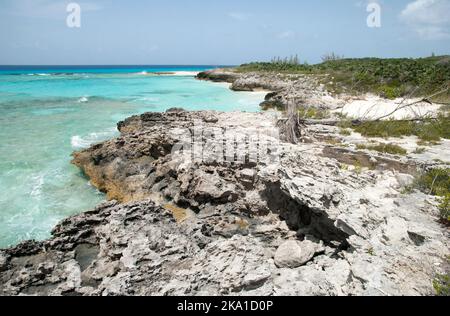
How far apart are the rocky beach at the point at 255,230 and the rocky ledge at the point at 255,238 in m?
0.03

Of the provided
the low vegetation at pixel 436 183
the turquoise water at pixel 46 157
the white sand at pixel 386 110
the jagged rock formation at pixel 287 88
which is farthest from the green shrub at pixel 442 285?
the white sand at pixel 386 110

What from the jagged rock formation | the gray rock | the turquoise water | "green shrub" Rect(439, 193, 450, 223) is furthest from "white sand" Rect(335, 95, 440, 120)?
the gray rock

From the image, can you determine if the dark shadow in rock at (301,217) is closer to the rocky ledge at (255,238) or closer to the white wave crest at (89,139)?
the rocky ledge at (255,238)

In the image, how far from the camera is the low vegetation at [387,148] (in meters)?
10.3

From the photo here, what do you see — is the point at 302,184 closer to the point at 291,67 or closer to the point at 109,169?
the point at 109,169

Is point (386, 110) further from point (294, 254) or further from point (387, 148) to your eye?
point (294, 254)

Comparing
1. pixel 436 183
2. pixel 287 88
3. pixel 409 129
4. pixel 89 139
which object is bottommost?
pixel 89 139

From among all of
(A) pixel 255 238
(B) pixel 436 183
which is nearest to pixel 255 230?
(A) pixel 255 238

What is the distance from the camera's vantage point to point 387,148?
10.6 meters

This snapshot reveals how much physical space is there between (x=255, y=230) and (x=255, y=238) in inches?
28.1

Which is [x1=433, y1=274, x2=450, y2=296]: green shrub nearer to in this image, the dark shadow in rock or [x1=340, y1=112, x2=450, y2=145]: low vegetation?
the dark shadow in rock

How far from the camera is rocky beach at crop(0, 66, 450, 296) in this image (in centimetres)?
518
